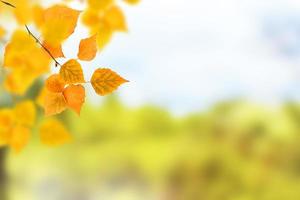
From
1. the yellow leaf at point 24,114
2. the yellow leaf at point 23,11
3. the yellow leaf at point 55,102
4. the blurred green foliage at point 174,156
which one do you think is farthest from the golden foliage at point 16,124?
the blurred green foliage at point 174,156

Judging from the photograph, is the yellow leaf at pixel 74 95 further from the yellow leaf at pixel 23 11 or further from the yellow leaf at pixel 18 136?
the yellow leaf at pixel 18 136

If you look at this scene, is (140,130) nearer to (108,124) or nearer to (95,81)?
(108,124)

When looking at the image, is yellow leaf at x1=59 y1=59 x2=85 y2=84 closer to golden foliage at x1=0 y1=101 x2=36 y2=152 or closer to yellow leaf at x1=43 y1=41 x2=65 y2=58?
yellow leaf at x1=43 y1=41 x2=65 y2=58

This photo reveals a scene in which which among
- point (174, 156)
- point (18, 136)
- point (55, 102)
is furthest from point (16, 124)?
point (174, 156)

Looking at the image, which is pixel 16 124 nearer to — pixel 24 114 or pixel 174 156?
pixel 24 114

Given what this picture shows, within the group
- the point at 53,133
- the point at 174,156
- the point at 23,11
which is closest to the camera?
the point at 23,11

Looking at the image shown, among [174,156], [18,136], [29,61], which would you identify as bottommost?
[18,136]

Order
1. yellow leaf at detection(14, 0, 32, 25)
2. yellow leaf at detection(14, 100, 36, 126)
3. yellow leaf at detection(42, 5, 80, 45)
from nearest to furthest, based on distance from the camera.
Result: yellow leaf at detection(42, 5, 80, 45) → yellow leaf at detection(14, 0, 32, 25) → yellow leaf at detection(14, 100, 36, 126)

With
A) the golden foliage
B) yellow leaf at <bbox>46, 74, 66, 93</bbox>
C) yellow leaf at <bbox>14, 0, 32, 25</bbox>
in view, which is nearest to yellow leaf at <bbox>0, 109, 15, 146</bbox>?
the golden foliage

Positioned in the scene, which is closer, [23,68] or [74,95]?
[74,95]
